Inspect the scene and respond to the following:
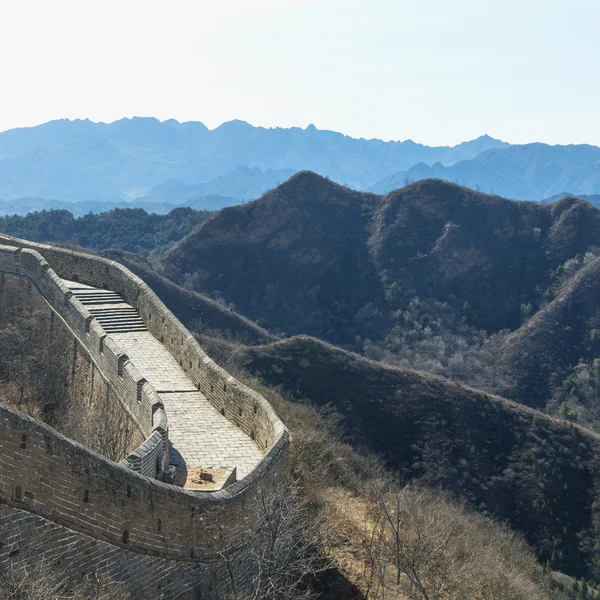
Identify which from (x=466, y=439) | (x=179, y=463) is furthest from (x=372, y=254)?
(x=179, y=463)

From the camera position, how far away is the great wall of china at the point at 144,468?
7.88m

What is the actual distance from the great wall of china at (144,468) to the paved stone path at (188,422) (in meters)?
0.02

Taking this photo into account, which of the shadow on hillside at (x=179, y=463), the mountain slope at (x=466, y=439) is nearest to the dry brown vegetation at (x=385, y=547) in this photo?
the shadow on hillside at (x=179, y=463)

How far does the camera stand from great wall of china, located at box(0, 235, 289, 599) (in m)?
7.88

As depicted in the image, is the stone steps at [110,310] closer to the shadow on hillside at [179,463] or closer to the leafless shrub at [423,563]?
the shadow on hillside at [179,463]

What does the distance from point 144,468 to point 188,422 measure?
4.19 m

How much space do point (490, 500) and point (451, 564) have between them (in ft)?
88.7

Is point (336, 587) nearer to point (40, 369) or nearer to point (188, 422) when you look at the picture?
point (188, 422)

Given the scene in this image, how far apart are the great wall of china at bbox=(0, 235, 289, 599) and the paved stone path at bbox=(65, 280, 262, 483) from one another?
0.02 meters

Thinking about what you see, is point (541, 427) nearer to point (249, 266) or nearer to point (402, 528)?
point (402, 528)

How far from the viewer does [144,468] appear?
10.5 metres

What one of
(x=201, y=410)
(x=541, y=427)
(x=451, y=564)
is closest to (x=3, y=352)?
(x=201, y=410)

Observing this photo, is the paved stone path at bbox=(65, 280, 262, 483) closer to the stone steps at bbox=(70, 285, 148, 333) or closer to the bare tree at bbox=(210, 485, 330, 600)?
the stone steps at bbox=(70, 285, 148, 333)

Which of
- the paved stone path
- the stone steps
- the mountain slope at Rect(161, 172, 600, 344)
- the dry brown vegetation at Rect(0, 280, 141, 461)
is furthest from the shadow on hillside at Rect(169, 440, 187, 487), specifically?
the mountain slope at Rect(161, 172, 600, 344)
